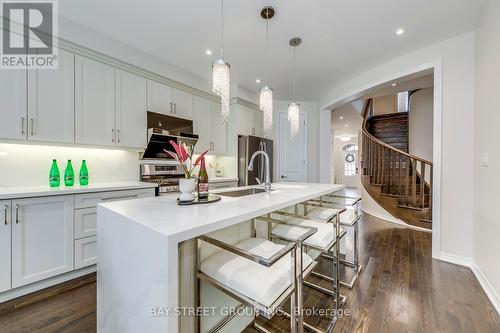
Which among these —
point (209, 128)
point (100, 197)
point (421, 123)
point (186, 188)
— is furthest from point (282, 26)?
Result: point (421, 123)

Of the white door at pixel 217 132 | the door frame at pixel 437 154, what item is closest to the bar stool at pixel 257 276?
the door frame at pixel 437 154

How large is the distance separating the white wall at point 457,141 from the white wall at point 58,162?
406 cm

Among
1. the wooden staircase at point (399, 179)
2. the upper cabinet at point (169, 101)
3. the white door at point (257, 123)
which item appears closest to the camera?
the upper cabinet at point (169, 101)

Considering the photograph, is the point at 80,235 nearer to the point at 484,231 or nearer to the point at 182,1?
the point at 182,1

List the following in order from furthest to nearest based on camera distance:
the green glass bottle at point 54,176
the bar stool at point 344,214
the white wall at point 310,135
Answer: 1. the white wall at point 310,135
2. the green glass bottle at point 54,176
3. the bar stool at point 344,214

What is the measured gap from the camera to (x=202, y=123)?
11.5ft

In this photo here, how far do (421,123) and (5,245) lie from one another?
7.21m

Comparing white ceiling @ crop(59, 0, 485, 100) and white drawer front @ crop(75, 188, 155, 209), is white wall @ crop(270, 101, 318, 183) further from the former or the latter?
white drawer front @ crop(75, 188, 155, 209)

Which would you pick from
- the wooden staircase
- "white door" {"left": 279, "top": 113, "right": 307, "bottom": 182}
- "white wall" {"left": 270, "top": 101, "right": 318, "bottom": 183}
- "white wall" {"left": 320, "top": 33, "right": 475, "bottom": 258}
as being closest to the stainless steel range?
"white wall" {"left": 270, "top": 101, "right": 318, "bottom": 183}

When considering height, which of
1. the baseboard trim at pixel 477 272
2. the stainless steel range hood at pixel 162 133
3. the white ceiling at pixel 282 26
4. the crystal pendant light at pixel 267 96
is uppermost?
the white ceiling at pixel 282 26

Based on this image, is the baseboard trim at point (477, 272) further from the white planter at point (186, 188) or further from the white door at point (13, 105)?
the white door at point (13, 105)

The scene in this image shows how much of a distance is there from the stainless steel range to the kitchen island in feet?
4.97

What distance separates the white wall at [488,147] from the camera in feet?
5.59

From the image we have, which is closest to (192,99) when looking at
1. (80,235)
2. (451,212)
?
(80,235)
